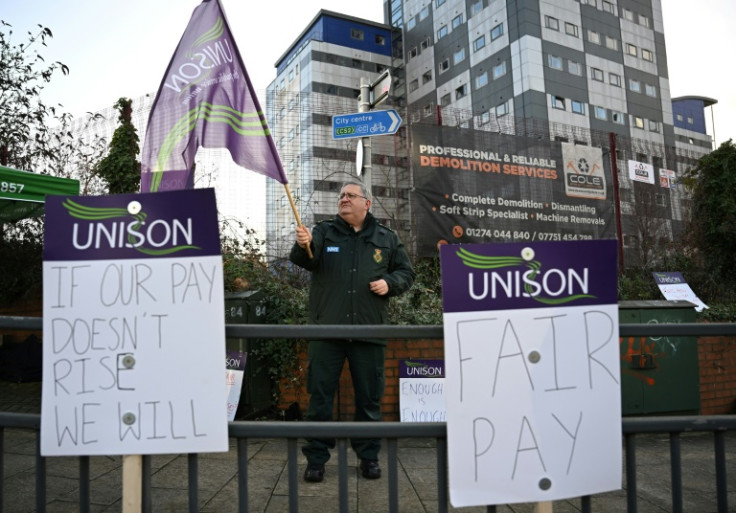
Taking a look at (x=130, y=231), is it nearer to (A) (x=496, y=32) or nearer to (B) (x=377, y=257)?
(B) (x=377, y=257)

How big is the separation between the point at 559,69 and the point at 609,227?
31.3m

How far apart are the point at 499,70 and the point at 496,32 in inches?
117

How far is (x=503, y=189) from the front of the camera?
845cm

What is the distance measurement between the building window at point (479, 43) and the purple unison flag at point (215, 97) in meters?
40.2

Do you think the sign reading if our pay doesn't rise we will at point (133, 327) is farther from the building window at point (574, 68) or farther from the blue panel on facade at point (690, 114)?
the blue panel on facade at point (690, 114)

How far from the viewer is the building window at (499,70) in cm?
3666

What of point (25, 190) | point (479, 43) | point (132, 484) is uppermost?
point (479, 43)

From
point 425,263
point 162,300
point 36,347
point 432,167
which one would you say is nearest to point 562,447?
point 162,300

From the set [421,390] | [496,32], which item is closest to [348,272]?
[421,390]

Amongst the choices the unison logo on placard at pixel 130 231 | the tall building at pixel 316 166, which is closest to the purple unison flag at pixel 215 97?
the unison logo on placard at pixel 130 231

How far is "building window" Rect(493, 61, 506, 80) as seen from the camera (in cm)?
3666

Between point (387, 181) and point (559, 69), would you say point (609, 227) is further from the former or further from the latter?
point (559, 69)

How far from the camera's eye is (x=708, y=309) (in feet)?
23.1

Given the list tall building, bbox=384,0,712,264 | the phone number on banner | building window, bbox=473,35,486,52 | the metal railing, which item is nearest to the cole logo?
the metal railing
